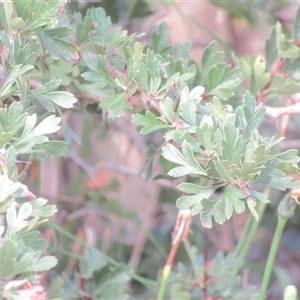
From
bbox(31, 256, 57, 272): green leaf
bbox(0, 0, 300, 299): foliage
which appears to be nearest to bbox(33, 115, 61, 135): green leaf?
bbox(0, 0, 300, 299): foliage

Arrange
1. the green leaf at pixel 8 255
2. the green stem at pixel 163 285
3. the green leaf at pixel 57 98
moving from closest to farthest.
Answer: the green leaf at pixel 8 255, the green leaf at pixel 57 98, the green stem at pixel 163 285

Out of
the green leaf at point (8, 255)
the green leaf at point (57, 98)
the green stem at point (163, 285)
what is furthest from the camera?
the green stem at point (163, 285)

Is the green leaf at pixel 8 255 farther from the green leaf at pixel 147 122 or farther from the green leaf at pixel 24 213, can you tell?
the green leaf at pixel 147 122

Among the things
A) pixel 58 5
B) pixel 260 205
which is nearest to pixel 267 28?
pixel 260 205

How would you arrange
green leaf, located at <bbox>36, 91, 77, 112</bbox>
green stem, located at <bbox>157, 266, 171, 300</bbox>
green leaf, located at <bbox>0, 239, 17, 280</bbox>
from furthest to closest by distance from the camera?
green stem, located at <bbox>157, 266, 171, 300</bbox>
green leaf, located at <bbox>36, 91, 77, 112</bbox>
green leaf, located at <bbox>0, 239, 17, 280</bbox>

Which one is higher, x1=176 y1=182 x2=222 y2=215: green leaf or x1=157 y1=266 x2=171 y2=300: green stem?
x1=176 y1=182 x2=222 y2=215: green leaf

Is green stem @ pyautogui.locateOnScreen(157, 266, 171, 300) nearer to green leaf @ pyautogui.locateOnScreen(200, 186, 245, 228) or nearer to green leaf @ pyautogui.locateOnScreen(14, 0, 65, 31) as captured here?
green leaf @ pyautogui.locateOnScreen(200, 186, 245, 228)

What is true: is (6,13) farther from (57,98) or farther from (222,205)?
(222,205)

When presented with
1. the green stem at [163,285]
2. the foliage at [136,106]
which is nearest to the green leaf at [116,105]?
the foliage at [136,106]

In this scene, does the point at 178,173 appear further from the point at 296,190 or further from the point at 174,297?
the point at 174,297
